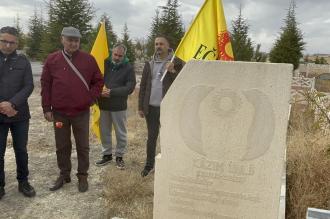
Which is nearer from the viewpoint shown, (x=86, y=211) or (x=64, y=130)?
(x=86, y=211)

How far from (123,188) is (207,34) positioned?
6.88 feet

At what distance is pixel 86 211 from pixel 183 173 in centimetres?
163

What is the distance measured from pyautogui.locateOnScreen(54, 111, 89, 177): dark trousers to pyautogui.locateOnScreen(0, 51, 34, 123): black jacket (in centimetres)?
51

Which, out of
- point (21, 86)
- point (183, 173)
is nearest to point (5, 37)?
point (21, 86)

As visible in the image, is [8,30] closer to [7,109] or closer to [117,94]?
[7,109]

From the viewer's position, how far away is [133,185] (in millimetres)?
4789

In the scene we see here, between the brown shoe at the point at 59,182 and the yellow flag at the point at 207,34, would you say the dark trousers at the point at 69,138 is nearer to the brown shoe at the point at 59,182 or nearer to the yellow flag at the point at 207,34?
the brown shoe at the point at 59,182

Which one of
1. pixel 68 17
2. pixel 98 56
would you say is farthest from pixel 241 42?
pixel 98 56

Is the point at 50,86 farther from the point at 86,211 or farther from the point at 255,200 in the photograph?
the point at 255,200

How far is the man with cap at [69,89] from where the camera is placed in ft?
14.8

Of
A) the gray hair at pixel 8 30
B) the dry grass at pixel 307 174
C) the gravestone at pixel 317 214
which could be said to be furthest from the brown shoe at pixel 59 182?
the gravestone at pixel 317 214

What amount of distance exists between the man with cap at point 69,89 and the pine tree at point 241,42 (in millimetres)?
15179

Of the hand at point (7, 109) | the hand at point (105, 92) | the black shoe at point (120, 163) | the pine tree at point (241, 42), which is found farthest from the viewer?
the pine tree at point (241, 42)

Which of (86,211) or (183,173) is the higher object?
(183,173)
